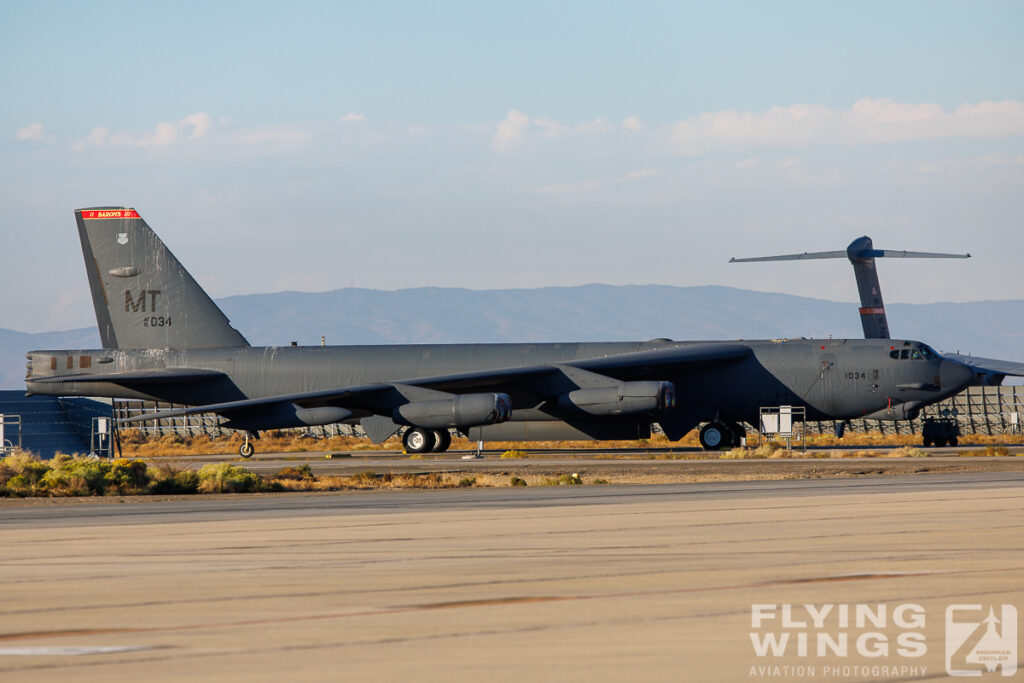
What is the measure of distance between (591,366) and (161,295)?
49.5 ft

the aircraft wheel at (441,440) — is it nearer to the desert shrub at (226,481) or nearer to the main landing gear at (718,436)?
the main landing gear at (718,436)

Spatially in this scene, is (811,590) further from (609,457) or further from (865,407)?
(865,407)

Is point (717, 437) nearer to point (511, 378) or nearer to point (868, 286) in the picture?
point (511, 378)

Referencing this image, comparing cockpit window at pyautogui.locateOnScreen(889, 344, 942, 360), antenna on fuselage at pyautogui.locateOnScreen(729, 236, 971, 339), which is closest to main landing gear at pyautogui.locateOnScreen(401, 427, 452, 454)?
cockpit window at pyautogui.locateOnScreen(889, 344, 942, 360)


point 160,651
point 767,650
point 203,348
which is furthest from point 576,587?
point 203,348

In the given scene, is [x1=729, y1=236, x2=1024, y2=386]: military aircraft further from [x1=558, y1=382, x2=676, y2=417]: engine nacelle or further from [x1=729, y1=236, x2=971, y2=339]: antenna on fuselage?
[x1=558, y1=382, x2=676, y2=417]: engine nacelle

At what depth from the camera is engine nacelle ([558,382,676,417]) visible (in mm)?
37438

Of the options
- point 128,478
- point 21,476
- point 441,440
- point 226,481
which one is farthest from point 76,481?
point 441,440

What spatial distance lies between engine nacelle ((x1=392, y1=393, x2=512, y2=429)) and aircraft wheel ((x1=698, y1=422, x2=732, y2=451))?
6.66 m

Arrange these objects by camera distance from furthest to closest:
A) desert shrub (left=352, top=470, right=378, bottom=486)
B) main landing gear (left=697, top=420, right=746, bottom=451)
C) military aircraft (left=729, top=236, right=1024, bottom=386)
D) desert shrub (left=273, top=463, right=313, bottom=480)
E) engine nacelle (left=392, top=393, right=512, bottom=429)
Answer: military aircraft (left=729, top=236, right=1024, bottom=386) → main landing gear (left=697, top=420, right=746, bottom=451) → engine nacelle (left=392, top=393, right=512, bottom=429) → desert shrub (left=273, top=463, right=313, bottom=480) → desert shrub (left=352, top=470, right=378, bottom=486)

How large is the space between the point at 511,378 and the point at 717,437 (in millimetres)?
6798

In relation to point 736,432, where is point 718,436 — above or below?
below

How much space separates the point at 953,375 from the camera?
39.6 metres

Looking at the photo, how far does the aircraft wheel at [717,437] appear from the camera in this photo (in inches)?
1601
